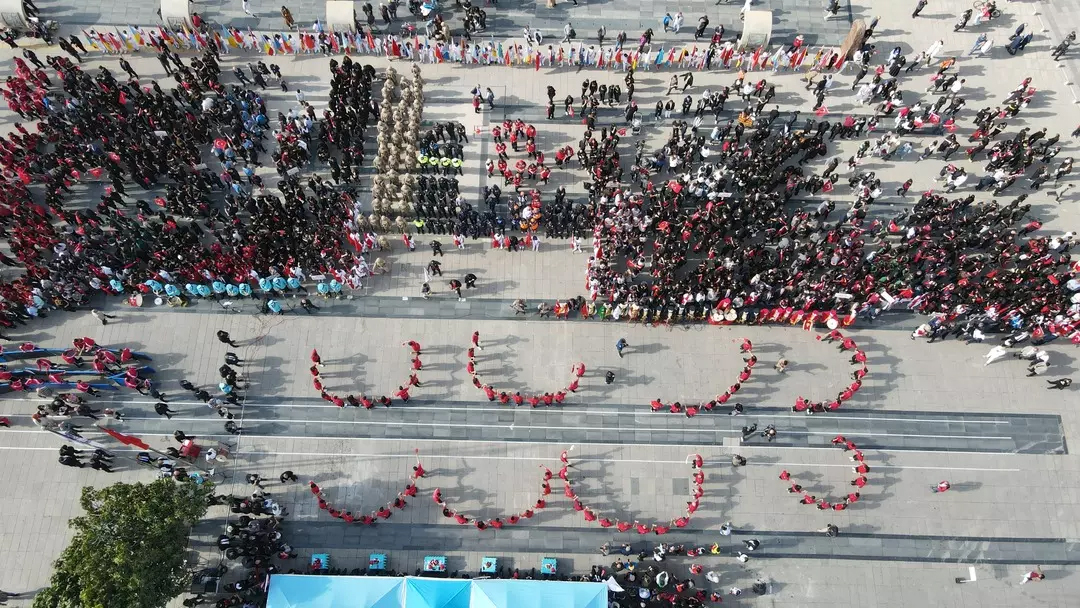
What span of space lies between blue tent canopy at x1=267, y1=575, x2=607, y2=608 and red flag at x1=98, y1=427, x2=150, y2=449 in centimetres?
1074

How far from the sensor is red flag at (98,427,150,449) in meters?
32.0

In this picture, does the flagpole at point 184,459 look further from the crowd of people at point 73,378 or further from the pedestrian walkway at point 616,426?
the crowd of people at point 73,378

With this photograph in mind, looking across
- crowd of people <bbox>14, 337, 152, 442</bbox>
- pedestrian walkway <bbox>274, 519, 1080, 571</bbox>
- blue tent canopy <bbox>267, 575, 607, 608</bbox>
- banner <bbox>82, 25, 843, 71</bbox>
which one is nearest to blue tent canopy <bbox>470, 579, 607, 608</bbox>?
blue tent canopy <bbox>267, 575, 607, 608</bbox>

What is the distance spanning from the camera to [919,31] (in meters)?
45.5

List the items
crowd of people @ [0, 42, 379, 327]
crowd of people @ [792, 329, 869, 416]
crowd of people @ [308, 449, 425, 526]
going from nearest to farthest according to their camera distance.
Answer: crowd of people @ [308, 449, 425, 526] < crowd of people @ [792, 329, 869, 416] < crowd of people @ [0, 42, 379, 327]

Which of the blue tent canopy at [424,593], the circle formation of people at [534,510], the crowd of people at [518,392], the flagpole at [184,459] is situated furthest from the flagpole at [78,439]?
the crowd of people at [518,392]

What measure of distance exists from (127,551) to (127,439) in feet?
28.2

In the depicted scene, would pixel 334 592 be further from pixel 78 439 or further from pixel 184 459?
pixel 78 439

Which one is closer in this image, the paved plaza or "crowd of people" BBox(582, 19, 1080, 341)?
the paved plaza

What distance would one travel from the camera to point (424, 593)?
29.0m

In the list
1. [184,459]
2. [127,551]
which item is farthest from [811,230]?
[127,551]

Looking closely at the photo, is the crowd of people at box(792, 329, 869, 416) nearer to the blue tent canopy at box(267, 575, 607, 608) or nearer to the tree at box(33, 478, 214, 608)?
the blue tent canopy at box(267, 575, 607, 608)

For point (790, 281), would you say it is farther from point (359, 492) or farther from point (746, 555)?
point (359, 492)

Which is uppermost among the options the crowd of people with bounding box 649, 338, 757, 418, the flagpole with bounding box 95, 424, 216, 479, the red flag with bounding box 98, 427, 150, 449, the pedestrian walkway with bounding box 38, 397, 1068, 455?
the crowd of people with bounding box 649, 338, 757, 418
